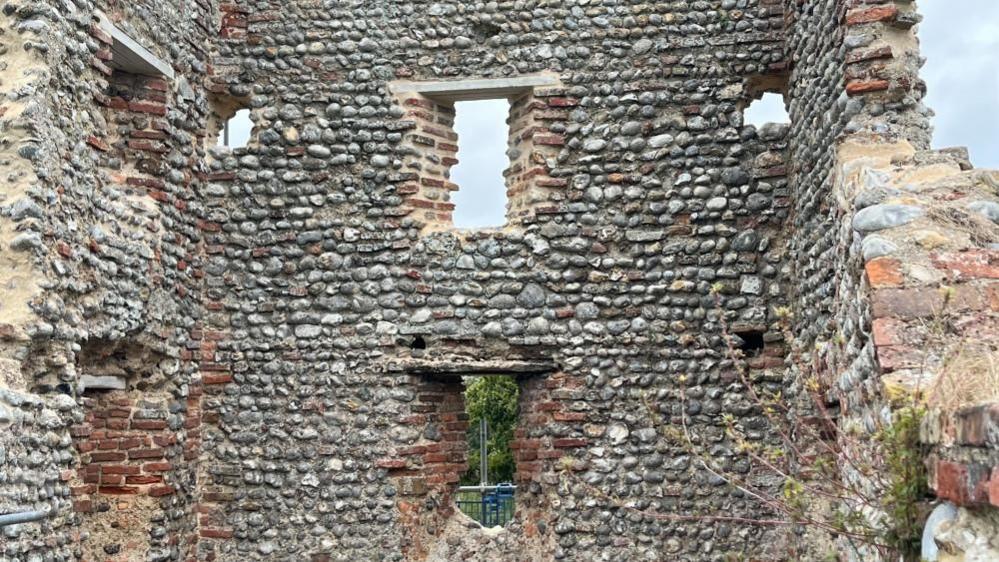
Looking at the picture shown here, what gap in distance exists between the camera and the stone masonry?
627 centimetres

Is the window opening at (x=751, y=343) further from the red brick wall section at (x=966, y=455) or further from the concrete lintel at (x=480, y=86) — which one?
the red brick wall section at (x=966, y=455)

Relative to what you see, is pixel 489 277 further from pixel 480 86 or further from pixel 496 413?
pixel 496 413

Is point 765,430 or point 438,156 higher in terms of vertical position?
point 438,156

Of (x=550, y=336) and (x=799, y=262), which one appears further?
(x=550, y=336)

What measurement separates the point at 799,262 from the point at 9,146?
451 centimetres

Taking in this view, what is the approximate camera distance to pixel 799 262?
6172 millimetres

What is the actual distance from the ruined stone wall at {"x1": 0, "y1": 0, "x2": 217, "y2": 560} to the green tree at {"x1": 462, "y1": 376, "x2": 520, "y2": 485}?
9468 millimetres

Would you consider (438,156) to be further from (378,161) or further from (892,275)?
(892,275)

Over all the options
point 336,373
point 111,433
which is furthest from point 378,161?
point 111,433

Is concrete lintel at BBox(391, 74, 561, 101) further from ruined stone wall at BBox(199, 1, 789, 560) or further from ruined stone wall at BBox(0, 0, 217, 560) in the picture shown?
ruined stone wall at BBox(0, 0, 217, 560)

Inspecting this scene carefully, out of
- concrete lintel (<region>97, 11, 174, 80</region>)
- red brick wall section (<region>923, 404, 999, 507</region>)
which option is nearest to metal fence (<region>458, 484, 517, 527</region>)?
concrete lintel (<region>97, 11, 174, 80</region>)

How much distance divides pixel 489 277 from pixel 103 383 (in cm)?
255

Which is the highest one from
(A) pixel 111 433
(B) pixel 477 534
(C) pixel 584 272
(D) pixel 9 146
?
(D) pixel 9 146

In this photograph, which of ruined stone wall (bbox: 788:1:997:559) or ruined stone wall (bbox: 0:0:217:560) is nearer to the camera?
ruined stone wall (bbox: 788:1:997:559)
